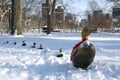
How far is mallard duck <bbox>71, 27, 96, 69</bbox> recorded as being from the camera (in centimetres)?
866

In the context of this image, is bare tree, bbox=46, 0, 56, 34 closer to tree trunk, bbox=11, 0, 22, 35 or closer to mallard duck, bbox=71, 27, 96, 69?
tree trunk, bbox=11, 0, 22, 35

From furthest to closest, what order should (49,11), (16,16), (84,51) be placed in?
1. (49,11)
2. (16,16)
3. (84,51)

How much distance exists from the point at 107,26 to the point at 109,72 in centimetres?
6924

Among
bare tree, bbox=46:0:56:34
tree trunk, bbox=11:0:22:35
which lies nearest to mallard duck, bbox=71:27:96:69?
tree trunk, bbox=11:0:22:35

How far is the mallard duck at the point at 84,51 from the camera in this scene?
8.66 meters

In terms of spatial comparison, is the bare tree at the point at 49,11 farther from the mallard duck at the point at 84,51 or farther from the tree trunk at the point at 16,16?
the mallard duck at the point at 84,51

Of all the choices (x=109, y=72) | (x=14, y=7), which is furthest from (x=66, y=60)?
(x=14, y=7)

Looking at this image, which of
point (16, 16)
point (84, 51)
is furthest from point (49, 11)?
point (84, 51)

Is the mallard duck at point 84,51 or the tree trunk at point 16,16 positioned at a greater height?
the tree trunk at point 16,16

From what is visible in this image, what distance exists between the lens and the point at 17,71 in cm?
884

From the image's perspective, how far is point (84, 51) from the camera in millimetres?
8680

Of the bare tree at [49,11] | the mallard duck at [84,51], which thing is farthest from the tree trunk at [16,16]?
the mallard duck at [84,51]

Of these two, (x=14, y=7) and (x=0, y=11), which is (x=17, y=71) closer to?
(x=14, y=7)

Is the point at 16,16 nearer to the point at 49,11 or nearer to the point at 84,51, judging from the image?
the point at 49,11
